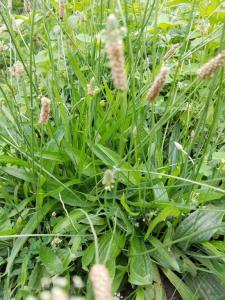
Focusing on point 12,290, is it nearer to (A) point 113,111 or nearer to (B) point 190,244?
(B) point 190,244

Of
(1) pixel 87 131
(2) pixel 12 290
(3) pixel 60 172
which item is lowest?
(2) pixel 12 290

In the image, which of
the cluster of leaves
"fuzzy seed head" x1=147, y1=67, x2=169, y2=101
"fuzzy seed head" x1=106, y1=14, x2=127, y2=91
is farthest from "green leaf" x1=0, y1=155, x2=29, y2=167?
"fuzzy seed head" x1=106, y1=14, x2=127, y2=91

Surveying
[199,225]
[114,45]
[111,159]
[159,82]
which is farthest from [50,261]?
[114,45]

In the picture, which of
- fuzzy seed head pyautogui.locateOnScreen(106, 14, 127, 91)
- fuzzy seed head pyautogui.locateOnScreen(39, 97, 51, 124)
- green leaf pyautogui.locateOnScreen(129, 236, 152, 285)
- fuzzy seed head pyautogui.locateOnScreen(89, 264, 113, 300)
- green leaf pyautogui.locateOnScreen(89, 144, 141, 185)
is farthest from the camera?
green leaf pyautogui.locateOnScreen(89, 144, 141, 185)

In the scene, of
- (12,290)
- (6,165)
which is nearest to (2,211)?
(6,165)

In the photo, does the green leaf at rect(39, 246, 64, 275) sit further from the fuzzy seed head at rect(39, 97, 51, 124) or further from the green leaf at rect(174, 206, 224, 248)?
the fuzzy seed head at rect(39, 97, 51, 124)

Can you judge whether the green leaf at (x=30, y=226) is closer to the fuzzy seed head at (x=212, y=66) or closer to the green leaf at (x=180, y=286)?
the green leaf at (x=180, y=286)

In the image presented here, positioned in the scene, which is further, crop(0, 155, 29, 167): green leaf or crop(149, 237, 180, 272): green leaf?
crop(0, 155, 29, 167): green leaf

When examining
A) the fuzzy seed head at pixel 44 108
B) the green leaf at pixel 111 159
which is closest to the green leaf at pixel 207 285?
the green leaf at pixel 111 159
